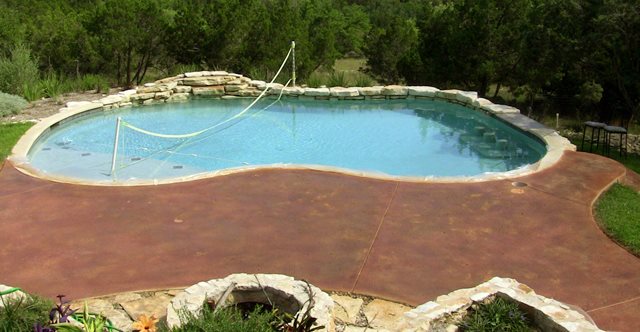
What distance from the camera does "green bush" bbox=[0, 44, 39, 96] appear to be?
1370 centimetres

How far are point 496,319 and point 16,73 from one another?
12.5 m

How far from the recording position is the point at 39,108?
12930mm

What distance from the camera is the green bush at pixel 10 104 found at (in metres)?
12.1

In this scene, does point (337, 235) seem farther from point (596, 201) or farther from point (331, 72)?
point (331, 72)

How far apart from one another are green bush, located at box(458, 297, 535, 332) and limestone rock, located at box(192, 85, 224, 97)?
10.9 meters

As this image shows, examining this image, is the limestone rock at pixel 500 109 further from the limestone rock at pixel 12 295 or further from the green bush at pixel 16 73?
the green bush at pixel 16 73

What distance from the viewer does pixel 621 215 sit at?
723cm

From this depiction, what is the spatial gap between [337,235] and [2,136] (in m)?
6.54

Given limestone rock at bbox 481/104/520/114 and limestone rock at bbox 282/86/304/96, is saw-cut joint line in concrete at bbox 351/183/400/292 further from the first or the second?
limestone rock at bbox 282/86/304/96

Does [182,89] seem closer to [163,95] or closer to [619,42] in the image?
[163,95]

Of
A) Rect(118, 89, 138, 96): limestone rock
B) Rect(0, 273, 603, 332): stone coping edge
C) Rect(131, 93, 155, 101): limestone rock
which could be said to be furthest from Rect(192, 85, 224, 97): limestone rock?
Rect(0, 273, 603, 332): stone coping edge

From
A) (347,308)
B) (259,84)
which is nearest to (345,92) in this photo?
(259,84)

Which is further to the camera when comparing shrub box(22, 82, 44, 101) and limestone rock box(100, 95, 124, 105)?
shrub box(22, 82, 44, 101)

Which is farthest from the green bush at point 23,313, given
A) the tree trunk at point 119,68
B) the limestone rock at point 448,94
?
the tree trunk at point 119,68
